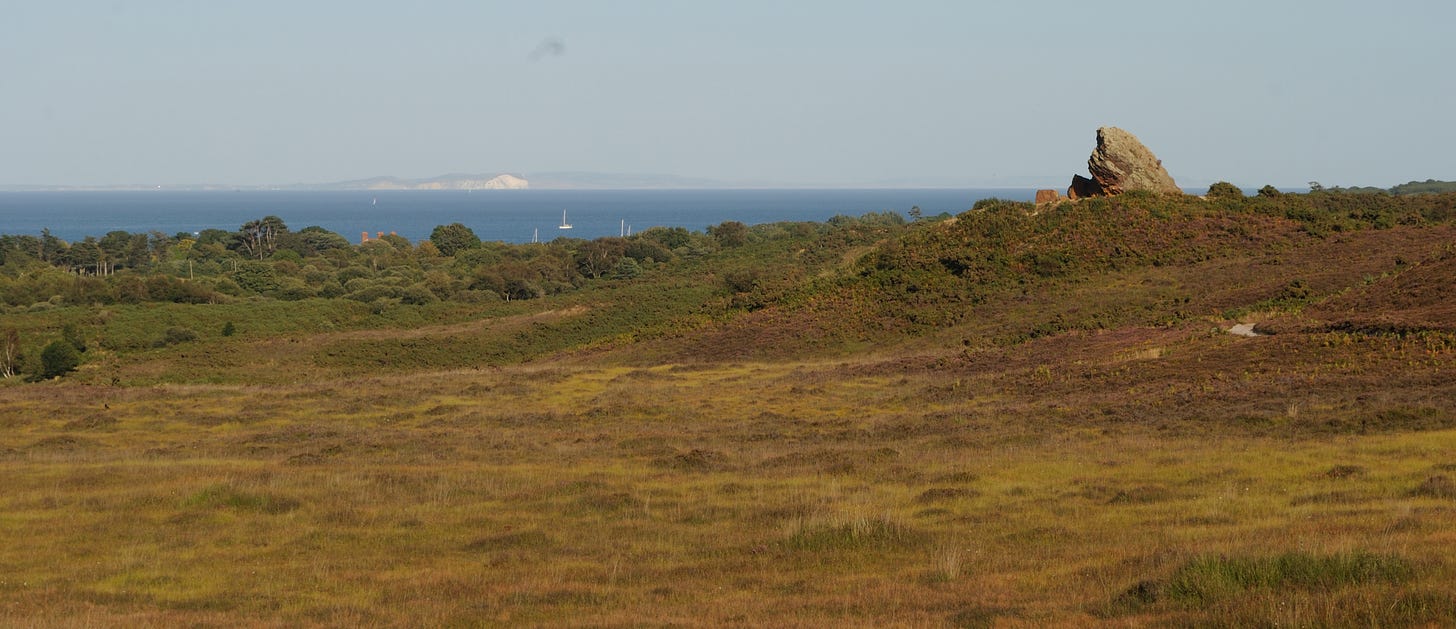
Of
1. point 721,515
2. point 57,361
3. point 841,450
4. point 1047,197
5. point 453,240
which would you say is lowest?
point 57,361

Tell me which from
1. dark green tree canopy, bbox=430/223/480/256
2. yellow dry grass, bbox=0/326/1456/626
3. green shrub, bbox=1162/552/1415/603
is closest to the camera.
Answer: green shrub, bbox=1162/552/1415/603

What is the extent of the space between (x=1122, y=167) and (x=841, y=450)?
42.5 m

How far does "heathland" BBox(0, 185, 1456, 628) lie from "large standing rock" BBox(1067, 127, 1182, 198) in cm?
148

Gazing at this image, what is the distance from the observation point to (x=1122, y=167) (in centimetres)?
5916

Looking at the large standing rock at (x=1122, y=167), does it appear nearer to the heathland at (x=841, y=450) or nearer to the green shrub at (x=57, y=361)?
the heathland at (x=841, y=450)

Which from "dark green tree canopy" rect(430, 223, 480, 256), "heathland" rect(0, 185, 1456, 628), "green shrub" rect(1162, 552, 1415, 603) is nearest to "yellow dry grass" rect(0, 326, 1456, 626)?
"heathland" rect(0, 185, 1456, 628)

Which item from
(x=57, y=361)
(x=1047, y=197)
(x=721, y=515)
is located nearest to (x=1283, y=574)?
(x=721, y=515)

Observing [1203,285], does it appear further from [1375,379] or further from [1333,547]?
[1333,547]

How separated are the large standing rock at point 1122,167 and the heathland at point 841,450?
1482 millimetres

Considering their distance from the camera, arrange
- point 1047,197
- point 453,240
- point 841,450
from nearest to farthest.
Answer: point 841,450
point 1047,197
point 453,240

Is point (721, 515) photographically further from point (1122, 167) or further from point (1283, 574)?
point (1122, 167)

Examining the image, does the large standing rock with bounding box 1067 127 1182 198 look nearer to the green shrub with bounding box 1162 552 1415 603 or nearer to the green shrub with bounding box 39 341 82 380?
the green shrub with bounding box 39 341 82 380

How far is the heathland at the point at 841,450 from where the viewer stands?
36.7 feet

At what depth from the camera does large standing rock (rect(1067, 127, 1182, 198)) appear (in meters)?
58.9
